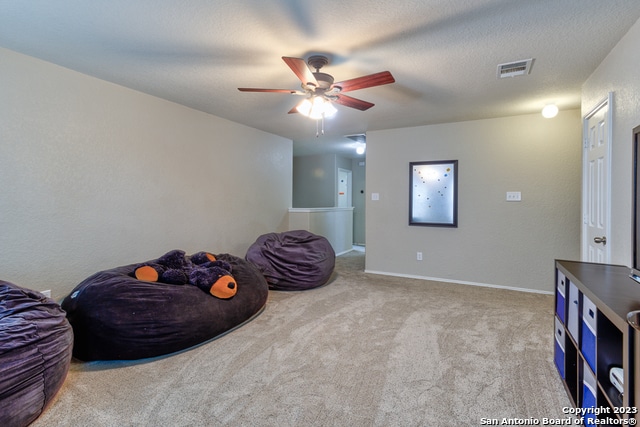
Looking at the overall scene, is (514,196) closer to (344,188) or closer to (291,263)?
(291,263)

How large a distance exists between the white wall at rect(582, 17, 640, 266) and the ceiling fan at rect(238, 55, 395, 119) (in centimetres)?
152

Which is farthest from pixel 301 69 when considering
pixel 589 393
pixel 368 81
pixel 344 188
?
pixel 344 188

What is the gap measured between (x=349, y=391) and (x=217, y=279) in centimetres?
142

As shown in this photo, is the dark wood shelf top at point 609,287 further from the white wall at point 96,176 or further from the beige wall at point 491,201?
the white wall at point 96,176

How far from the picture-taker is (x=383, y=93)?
10.6 ft

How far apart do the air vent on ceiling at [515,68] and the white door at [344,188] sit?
16.3 feet

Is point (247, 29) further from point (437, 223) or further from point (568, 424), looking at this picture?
point (437, 223)

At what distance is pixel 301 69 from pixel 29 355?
2.28m

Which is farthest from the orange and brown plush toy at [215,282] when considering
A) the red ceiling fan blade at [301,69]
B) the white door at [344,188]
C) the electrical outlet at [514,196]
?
the white door at [344,188]

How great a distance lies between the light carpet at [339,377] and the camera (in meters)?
1.66

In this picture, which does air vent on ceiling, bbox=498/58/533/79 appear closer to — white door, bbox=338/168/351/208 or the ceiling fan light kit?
the ceiling fan light kit

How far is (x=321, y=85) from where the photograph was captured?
2482mm

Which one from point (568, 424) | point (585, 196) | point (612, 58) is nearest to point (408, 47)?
point (612, 58)

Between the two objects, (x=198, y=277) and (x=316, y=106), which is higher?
(x=316, y=106)
